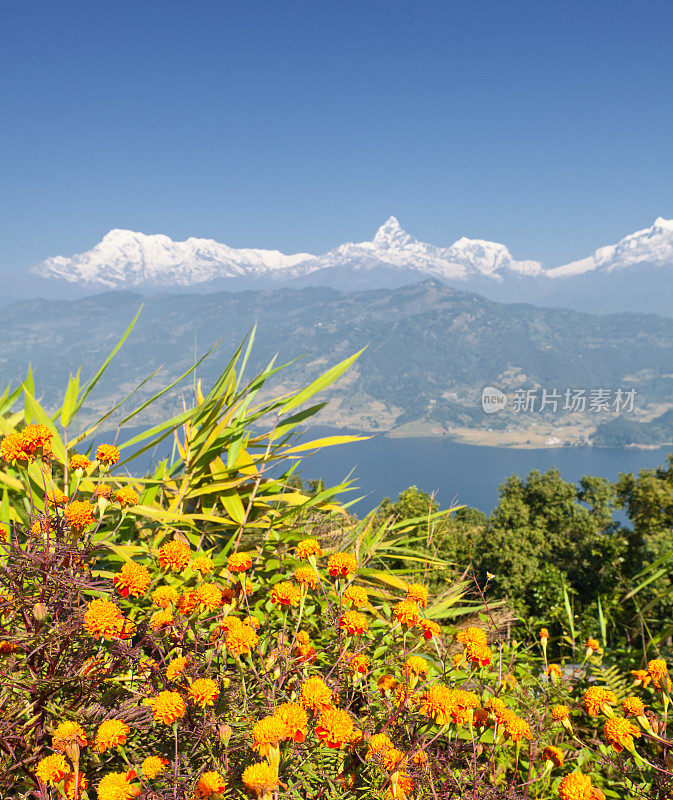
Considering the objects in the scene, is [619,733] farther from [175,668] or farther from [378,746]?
[175,668]

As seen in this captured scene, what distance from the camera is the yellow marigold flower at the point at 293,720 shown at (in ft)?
2.88

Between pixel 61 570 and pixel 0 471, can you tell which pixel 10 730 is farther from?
pixel 0 471

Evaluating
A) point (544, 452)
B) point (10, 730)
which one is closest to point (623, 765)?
point (10, 730)

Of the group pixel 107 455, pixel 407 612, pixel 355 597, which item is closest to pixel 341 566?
pixel 355 597

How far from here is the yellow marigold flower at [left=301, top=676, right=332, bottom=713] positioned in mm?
964

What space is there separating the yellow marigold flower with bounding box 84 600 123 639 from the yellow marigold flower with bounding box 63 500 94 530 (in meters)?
0.27

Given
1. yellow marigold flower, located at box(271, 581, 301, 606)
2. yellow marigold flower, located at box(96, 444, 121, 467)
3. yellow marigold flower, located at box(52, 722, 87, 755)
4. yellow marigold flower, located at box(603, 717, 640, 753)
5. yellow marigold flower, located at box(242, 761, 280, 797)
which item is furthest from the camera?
yellow marigold flower, located at box(96, 444, 121, 467)

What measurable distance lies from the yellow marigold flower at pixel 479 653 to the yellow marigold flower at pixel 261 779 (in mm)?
625

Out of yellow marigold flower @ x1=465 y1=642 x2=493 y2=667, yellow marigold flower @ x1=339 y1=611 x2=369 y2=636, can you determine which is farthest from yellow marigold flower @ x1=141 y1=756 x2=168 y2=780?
yellow marigold flower @ x1=465 y1=642 x2=493 y2=667

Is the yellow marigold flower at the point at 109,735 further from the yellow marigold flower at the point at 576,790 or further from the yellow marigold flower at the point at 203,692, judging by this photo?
the yellow marigold flower at the point at 576,790

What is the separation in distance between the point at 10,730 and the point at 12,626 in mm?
220

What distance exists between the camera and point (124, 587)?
1158mm

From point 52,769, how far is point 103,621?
254 mm

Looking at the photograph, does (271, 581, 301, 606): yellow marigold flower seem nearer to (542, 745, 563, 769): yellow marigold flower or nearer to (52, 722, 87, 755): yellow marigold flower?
(52, 722, 87, 755): yellow marigold flower
